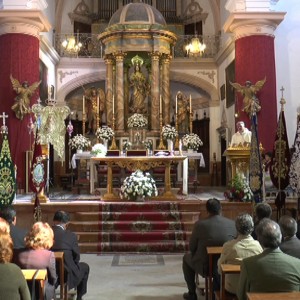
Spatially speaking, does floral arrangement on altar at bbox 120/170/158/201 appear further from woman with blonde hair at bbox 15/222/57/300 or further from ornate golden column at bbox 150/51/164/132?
woman with blonde hair at bbox 15/222/57/300

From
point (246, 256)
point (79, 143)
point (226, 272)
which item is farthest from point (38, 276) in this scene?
point (79, 143)

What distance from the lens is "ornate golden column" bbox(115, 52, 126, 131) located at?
15.8 meters

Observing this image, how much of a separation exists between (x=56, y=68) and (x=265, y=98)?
27.5 ft

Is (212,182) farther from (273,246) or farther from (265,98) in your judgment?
(273,246)

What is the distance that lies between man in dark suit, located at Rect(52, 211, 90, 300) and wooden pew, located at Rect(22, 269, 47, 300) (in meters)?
1.16

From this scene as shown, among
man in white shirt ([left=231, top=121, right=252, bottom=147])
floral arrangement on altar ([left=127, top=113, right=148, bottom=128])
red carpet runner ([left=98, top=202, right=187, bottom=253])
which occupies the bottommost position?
red carpet runner ([left=98, top=202, right=187, bottom=253])

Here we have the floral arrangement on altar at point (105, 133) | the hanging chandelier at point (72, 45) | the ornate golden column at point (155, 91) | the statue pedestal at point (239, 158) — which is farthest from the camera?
the hanging chandelier at point (72, 45)

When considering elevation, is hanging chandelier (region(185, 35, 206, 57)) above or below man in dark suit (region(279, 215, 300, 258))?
above

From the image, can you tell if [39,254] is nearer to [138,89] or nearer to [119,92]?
[119,92]

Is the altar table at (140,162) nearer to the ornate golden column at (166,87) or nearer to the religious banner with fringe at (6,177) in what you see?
the religious banner with fringe at (6,177)

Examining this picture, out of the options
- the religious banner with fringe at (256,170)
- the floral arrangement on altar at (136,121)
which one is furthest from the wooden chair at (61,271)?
the floral arrangement on altar at (136,121)

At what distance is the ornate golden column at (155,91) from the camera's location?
621 inches

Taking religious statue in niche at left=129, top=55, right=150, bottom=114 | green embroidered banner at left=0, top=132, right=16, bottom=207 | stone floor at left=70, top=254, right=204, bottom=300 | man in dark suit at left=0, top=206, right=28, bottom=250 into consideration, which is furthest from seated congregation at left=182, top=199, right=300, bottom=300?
religious statue in niche at left=129, top=55, right=150, bottom=114

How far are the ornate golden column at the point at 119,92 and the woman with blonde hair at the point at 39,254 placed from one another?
1132cm
